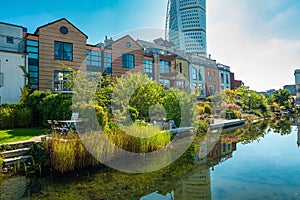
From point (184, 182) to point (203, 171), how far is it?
46.7 inches

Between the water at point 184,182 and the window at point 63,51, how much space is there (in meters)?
12.7

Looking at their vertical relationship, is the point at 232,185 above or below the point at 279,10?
below

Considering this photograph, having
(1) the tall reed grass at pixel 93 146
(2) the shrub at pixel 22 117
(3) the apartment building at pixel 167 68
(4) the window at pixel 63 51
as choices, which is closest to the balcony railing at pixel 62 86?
(4) the window at pixel 63 51

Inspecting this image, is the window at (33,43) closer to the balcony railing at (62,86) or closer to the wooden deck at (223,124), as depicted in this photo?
the balcony railing at (62,86)

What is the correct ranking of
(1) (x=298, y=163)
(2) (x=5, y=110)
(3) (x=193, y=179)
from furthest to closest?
(2) (x=5, y=110) < (1) (x=298, y=163) < (3) (x=193, y=179)

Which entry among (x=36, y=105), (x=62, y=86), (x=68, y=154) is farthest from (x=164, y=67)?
(x=68, y=154)

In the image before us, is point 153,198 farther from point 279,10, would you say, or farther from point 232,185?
point 279,10

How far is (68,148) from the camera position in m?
6.24

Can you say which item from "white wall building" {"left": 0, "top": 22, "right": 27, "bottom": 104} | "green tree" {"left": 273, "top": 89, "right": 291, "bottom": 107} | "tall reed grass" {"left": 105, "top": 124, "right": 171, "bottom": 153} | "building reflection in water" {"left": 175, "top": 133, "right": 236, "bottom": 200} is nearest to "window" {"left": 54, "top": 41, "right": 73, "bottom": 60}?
"white wall building" {"left": 0, "top": 22, "right": 27, "bottom": 104}

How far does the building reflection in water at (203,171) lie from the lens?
16.5ft

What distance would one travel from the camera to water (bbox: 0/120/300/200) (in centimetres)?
485

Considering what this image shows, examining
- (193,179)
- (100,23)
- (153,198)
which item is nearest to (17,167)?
(153,198)

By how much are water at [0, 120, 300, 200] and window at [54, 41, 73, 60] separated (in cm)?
1267

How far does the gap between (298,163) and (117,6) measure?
11212mm
